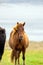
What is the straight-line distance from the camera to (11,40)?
62.3 feet

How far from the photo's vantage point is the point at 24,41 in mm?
18438

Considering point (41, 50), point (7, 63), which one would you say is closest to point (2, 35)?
point (7, 63)

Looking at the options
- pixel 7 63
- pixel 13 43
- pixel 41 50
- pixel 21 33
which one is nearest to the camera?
pixel 21 33

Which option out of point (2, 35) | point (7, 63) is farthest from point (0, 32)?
point (7, 63)

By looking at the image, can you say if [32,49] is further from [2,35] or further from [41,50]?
[2,35]

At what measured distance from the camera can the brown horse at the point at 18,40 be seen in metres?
17.6

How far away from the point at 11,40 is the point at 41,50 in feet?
52.6

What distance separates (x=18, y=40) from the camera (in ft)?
59.9

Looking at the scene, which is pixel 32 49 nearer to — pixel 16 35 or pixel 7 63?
pixel 7 63

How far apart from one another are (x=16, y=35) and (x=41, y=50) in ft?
55.2

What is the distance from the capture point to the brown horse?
17.6 metres

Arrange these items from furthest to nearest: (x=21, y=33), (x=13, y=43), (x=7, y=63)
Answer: (x=7, y=63)
(x=13, y=43)
(x=21, y=33)

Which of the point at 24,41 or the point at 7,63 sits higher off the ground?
the point at 24,41

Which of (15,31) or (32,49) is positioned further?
(32,49)
